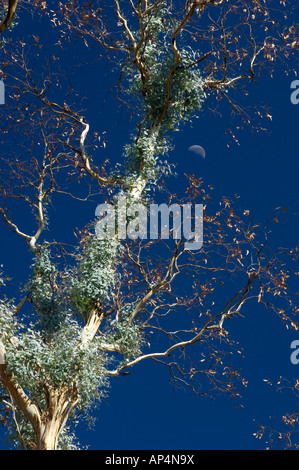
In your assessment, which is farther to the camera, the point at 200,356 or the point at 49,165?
the point at 49,165

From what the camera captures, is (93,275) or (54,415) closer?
(54,415)

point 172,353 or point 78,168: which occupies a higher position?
point 78,168

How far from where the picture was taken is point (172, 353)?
9617 millimetres

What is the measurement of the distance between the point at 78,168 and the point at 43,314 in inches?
131

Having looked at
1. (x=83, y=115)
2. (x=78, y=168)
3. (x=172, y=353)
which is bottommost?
(x=172, y=353)

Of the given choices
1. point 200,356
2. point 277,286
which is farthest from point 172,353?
point 277,286

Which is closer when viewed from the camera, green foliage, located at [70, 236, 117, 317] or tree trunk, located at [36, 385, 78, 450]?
tree trunk, located at [36, 385, 78, 450]

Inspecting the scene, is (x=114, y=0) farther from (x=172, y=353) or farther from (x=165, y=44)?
(x=172, y=353)

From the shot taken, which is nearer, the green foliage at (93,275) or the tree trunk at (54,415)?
the tree trunk at (54,415)

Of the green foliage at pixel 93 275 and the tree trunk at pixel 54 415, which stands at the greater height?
the green foliage at pixel 93 275

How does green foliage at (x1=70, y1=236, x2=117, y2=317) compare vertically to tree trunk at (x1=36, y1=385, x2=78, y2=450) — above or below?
above

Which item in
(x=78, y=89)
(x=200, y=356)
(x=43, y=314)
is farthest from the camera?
(x=78, y=89)

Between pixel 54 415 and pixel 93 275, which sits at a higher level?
pixel 93 275

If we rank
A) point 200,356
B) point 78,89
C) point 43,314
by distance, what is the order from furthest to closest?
point 78,89 → point 200,356 → point 43,314
